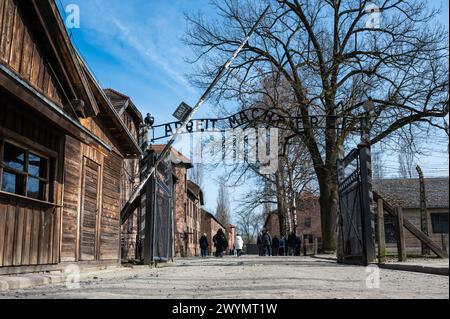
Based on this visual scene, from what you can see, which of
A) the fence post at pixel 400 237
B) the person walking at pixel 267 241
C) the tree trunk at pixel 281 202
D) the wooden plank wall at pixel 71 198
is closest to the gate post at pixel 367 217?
the fence post at pixel 400 237

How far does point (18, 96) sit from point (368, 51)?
57.1 feet

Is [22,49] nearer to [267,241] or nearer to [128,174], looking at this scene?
[128,174]

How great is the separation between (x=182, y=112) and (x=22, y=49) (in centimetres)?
882

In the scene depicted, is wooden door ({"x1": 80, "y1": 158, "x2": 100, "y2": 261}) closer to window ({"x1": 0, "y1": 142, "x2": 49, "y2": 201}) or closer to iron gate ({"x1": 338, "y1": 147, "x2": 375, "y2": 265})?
window ({"x1": 0, "y1": 142, "x2": 49, "y2": 201})

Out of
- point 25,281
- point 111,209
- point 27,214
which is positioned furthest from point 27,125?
point 111,209

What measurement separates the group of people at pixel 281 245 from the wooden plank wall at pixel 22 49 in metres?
26.3

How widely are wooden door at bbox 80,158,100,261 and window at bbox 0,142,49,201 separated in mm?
2017

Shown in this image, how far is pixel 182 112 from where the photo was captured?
17.6m

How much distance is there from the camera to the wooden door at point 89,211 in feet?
40.1
